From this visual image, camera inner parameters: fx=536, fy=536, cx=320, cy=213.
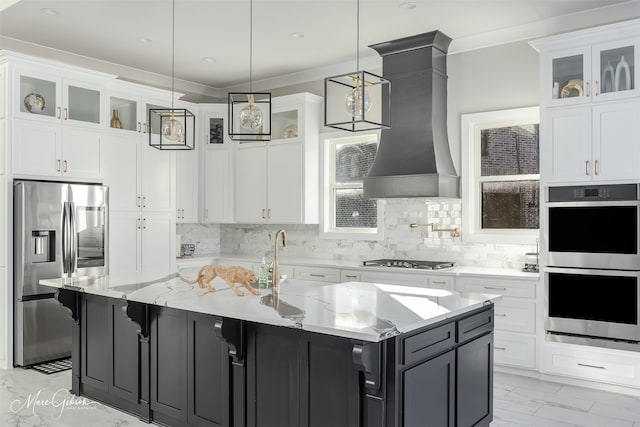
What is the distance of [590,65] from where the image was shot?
432 cm

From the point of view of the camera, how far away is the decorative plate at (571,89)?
4397mm

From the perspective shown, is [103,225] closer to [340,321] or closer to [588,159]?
[340,321]

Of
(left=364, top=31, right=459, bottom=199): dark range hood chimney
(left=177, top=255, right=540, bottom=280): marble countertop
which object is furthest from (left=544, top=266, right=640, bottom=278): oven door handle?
(left=364, top=31, right=459, bottom=199): dark range hood chimney

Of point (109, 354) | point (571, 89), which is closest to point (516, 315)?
point (571, 89)

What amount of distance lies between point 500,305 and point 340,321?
2.75 m

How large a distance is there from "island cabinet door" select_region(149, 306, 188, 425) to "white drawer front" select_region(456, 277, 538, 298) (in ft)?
8.62

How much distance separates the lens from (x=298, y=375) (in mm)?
2781

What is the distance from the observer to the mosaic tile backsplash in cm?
529

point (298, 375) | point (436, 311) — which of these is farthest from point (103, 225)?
point (436, 311)

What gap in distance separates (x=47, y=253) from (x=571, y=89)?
482 centimetres

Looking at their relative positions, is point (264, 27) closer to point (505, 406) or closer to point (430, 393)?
point (430, 393)

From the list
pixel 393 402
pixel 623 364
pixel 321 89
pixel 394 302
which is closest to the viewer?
pixel 393 402

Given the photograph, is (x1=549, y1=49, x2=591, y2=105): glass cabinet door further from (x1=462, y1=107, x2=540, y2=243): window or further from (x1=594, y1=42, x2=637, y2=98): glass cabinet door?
(x1=462, y1=107, x2=540, y2=243): window

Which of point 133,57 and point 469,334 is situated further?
point 133,57
